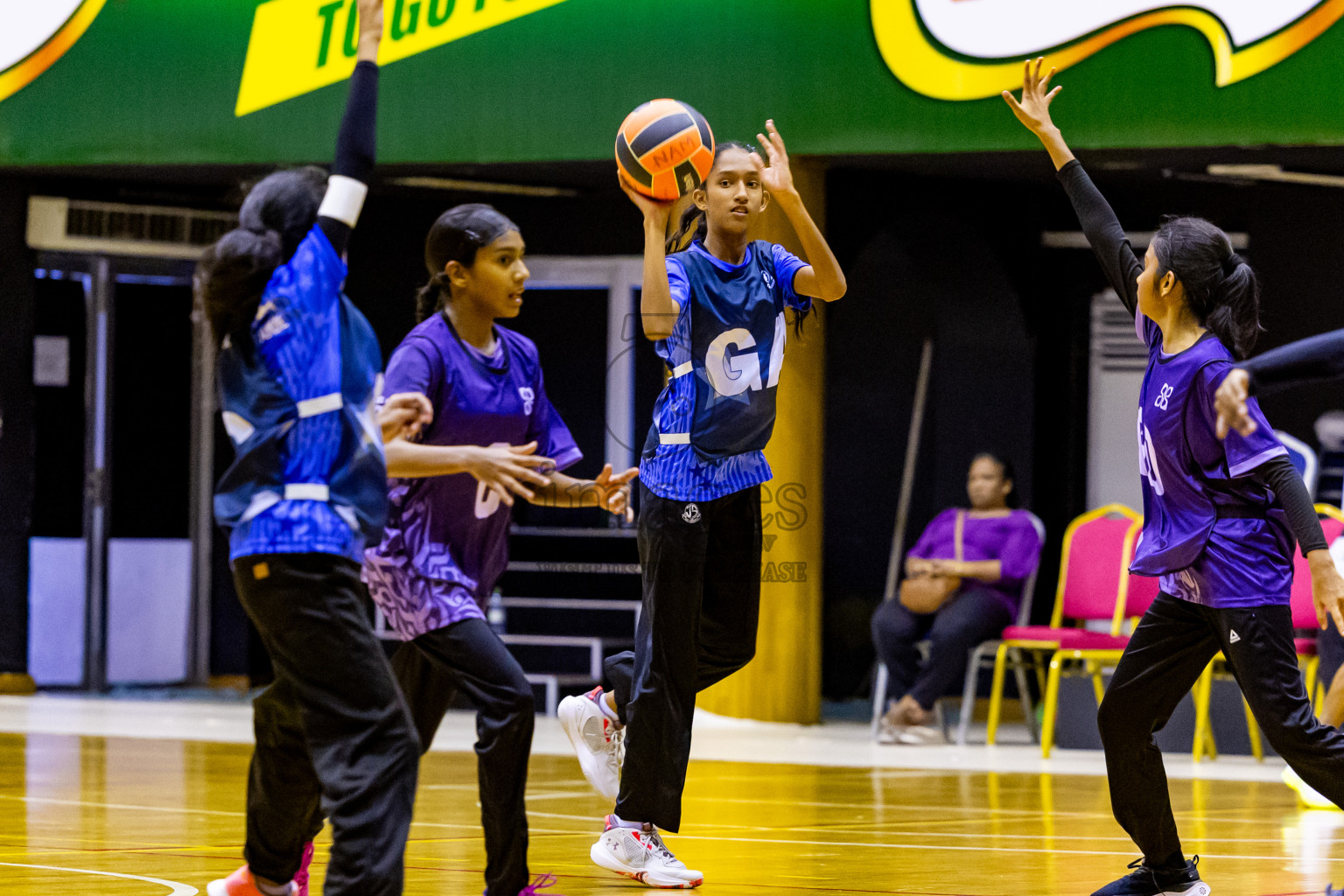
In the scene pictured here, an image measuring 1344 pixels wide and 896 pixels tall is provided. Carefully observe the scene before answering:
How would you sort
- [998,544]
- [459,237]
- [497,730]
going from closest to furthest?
1. [497,730]
2. [459,237]
3. [998,544]

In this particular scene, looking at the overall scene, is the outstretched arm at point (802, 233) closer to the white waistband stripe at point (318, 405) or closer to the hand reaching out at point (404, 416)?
the hand reaching out at point (404, 416)

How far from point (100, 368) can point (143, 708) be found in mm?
2298

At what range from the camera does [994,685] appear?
9.27 m

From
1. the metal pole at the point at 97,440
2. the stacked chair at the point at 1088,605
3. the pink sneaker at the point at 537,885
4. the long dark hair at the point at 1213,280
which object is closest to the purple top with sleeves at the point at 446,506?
the pink sneaker at the point at 537,885

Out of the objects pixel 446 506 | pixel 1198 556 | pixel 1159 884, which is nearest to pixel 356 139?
pixel 446 506

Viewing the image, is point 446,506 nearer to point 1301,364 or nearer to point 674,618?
point 674,618

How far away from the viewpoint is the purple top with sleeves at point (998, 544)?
9.56 metres

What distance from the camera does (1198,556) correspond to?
4277 mm

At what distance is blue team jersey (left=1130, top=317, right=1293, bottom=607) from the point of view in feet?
13.9

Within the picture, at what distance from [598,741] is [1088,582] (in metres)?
4.80

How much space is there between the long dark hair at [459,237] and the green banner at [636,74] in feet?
17.0

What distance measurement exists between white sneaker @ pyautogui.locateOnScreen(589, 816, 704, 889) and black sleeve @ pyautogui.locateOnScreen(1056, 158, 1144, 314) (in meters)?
1.83

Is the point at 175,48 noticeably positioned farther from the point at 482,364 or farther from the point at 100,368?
the point at 482,364

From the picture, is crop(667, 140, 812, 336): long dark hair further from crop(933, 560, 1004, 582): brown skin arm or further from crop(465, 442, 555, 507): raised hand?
crop(933, 560, 1004, 582): brown skin arm
